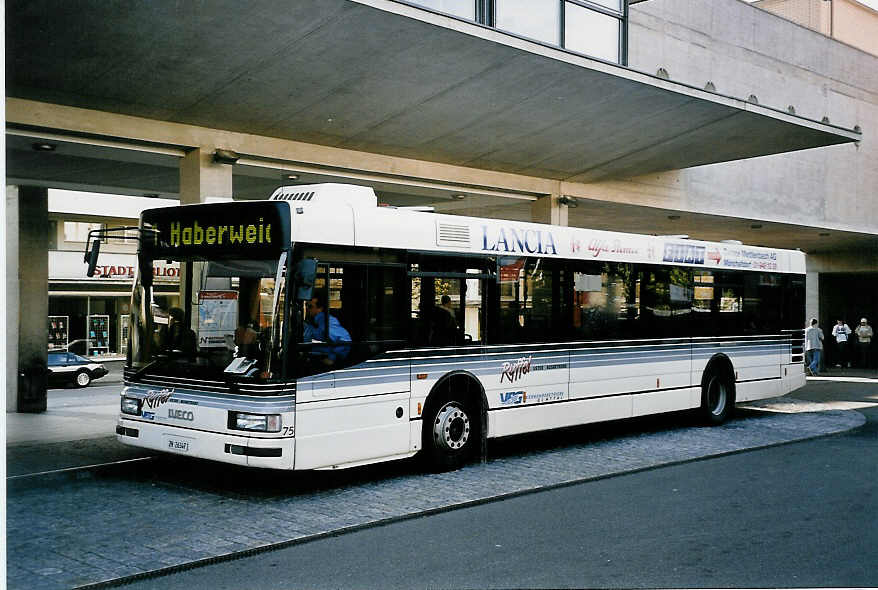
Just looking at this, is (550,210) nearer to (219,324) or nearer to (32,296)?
(32,296)

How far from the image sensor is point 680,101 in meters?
15.7

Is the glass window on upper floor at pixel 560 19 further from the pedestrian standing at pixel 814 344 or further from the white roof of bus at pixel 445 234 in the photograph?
the pedestrian standing at pixel 814 344

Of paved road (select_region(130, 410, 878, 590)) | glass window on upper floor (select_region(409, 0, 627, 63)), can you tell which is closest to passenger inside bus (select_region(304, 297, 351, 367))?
paved road (select_region(130, 410, 878, 590))

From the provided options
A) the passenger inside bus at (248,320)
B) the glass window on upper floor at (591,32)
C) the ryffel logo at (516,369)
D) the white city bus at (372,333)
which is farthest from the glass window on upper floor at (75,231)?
the passenger inside bus at (248,320)

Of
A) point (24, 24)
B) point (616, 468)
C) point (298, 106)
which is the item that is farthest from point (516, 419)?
point (24, 24)

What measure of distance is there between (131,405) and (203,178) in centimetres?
479

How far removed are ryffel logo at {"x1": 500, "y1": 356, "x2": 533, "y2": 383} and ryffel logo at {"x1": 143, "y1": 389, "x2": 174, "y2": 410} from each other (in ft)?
13.2

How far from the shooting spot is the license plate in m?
9.20

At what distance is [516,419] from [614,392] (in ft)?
7.28

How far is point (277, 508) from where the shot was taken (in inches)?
345

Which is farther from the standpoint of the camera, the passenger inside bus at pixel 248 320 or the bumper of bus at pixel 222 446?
the passenger inside bus at pixel 248 320

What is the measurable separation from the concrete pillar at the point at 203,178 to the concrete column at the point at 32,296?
551 centimetres

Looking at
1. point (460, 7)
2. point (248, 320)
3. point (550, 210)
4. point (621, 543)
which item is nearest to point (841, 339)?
point (550, 210)

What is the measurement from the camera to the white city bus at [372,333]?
9031mm
